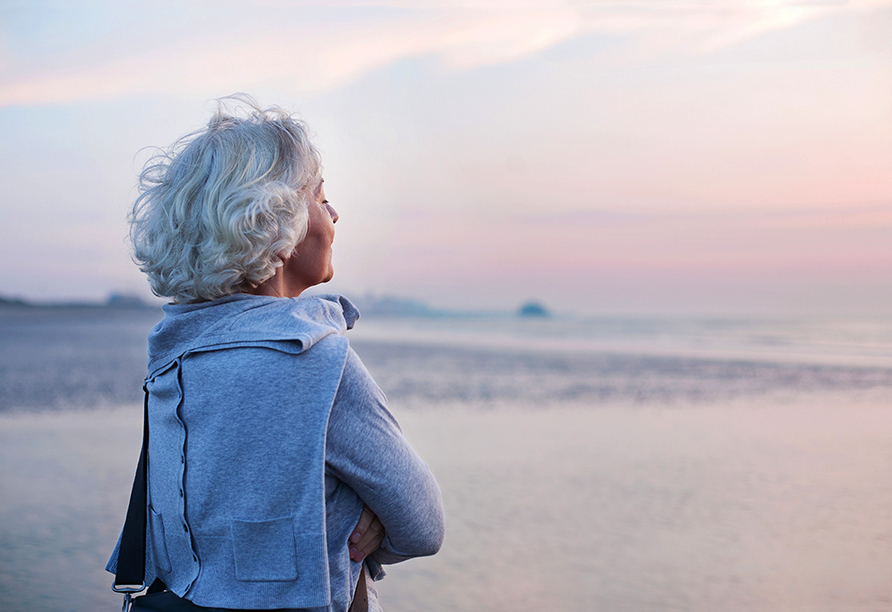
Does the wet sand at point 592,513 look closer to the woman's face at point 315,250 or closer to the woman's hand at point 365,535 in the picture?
the woman's hand at point 365,535

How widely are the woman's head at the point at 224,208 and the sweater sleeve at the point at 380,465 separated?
263mm

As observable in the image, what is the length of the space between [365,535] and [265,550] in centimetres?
20

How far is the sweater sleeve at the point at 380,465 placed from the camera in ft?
3.97

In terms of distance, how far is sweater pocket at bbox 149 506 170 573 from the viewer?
4.38 ft

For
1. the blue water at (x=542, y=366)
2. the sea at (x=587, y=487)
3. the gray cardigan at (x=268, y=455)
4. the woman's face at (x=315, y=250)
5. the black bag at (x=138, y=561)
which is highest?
the woman's face at (x=315, y=250)

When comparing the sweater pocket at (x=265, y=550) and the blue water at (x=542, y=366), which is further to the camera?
the blue water at (x=542, y=366)

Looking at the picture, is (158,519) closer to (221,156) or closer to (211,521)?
(211,521)

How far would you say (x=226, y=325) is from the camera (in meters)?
1.24

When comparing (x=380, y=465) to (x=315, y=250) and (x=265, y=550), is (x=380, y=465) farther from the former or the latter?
(x=315, y=250)

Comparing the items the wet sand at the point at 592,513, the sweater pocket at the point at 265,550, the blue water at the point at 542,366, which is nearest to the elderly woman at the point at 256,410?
the sweater pocket at the point at 265,550

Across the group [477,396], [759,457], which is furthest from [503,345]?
[759,457]

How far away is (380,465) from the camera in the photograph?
4.10ft

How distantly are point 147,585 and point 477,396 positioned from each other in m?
8.58

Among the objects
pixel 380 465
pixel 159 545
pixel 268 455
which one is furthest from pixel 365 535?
pixel 159 545
